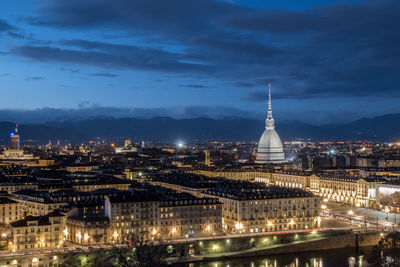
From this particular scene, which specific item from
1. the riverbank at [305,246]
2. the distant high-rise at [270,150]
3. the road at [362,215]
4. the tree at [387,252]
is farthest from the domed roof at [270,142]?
the tree at [387,252]

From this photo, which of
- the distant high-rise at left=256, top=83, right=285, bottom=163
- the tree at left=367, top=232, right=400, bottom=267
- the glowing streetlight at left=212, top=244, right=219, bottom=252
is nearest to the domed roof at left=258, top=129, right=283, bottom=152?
the distant high-rise at left=256, top=83, right=285, bottom=163

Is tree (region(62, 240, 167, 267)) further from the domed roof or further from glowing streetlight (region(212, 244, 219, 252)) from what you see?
the domed roof

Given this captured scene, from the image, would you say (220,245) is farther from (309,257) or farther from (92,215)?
(92,215)

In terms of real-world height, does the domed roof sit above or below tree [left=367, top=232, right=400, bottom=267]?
above

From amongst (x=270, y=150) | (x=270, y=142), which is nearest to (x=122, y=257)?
(x=270, y=150)

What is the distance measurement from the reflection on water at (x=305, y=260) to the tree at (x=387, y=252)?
1.45 m

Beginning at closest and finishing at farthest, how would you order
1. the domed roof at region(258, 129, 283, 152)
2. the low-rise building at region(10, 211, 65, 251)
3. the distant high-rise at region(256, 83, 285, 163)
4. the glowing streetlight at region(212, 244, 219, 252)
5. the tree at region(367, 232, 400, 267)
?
the tree at region(367, 232, 400, 267) → the low-rise building at region(10, 211, 65, 251) → the glowing streetlight at region(212, 244, 219, 252) → the distant high-rise at region(256, 83, 285, 163) → the domed roof at region(258, 129, 283, 152)

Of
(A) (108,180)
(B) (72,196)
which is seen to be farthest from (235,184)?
(B) (72,196)

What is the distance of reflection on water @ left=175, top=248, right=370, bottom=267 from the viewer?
68188mm

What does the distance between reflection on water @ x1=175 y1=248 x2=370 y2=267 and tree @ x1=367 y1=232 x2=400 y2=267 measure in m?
1.45

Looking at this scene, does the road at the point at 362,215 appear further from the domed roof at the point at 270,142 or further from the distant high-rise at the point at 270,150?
the domed roof at the point at 270,142

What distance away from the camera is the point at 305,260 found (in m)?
70.9

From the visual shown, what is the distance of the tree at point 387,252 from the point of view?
6253 centimetres

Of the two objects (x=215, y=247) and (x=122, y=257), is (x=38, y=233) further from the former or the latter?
(x=215, y=247)
